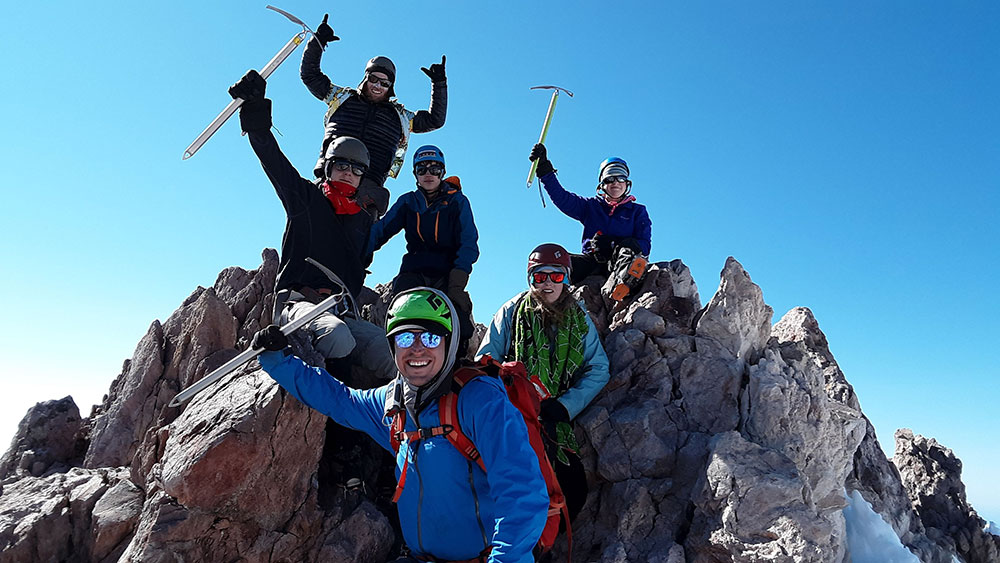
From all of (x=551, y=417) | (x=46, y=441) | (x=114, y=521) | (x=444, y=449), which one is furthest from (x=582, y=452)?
(x=46, y=441)

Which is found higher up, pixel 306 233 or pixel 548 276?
pixel 548 276

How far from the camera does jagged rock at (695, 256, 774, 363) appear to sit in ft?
35.6

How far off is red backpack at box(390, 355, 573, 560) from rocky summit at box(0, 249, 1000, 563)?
269cm

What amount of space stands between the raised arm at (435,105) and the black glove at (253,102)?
229 inches

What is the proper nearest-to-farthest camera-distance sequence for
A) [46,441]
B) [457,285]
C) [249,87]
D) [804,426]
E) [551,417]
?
[249,87]
[551,417]
[804,426]
[457,285]
[46,441]

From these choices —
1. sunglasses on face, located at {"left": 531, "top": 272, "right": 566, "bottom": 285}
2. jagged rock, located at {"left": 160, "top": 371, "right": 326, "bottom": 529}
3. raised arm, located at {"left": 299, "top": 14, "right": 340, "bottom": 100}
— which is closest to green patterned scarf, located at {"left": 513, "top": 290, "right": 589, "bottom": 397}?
sunglasses on face, located at {"left": 531, "top": 272, "right": 566, "bottom": 285}

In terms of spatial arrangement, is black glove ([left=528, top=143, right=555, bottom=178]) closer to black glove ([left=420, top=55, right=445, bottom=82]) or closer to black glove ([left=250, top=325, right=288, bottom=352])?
black glove ([left=420, top=55, right=445, bottom=82])

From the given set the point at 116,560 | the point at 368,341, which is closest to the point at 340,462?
the point at 368,341

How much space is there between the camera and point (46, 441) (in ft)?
38.3

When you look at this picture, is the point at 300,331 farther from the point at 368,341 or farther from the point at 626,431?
the point at 626,431

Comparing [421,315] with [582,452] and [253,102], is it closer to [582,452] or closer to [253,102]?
[253,102]

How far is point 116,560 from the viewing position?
8.00 metres

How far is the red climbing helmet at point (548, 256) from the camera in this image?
9.18m

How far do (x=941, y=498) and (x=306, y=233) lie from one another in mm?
18313
